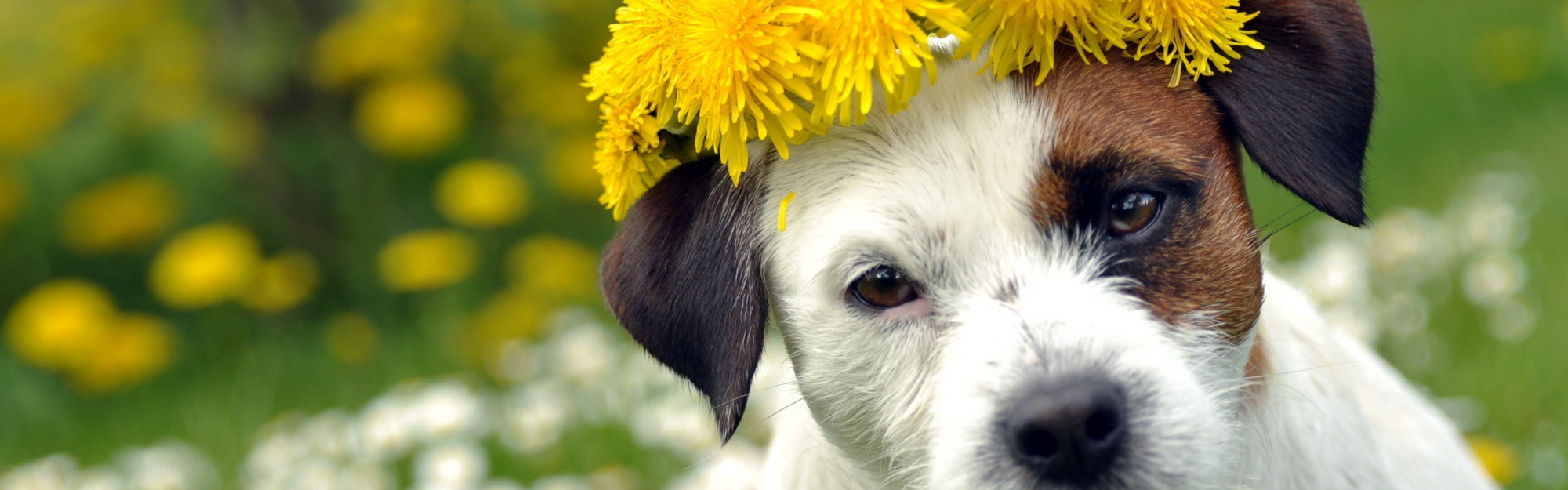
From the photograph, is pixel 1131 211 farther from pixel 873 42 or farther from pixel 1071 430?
pixel 873 42

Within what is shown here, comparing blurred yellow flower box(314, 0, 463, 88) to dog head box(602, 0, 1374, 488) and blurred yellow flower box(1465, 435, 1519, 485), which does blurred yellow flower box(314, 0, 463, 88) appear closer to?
dog head box(602, 0, 1374, 488)

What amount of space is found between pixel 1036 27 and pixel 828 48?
34cm

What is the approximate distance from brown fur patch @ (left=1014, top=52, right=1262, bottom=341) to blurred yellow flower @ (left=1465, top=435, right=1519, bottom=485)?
192 centimetres

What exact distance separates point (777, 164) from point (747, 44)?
0.40 meters

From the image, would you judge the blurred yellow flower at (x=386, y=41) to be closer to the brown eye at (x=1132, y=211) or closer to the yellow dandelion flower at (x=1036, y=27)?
the yellow dandelion flower at (x=1036, y=27)

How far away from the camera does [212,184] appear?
603 centimetres

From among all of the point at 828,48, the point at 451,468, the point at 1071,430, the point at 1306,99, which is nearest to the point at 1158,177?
the point at 1306,99

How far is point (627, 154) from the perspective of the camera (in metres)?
2.43

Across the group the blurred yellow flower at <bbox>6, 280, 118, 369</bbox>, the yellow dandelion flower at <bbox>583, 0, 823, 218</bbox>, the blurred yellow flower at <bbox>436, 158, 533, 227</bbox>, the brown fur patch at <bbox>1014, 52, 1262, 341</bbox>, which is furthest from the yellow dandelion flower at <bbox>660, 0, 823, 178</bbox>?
the blurred yellow flower at <bbox>6, 280, 118, 369</bbox>

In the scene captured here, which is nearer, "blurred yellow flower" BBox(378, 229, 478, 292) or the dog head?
the dog head

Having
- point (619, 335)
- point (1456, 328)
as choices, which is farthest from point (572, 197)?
point (1456, 328)

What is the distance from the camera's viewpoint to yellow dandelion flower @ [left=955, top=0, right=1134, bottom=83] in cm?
210

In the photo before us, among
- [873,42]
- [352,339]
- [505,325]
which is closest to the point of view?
[873,42]

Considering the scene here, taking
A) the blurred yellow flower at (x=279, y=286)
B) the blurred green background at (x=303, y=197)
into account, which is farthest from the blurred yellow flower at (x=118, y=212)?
the blurred yellow flower at (x=279, y=286)
